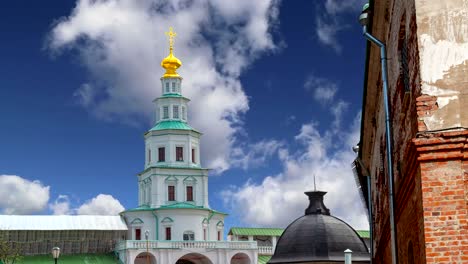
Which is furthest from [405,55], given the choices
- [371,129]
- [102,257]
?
[102,257]

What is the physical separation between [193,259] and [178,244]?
4.55 m

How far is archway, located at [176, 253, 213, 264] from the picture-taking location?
3039 inches

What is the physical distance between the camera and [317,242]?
1655 inches

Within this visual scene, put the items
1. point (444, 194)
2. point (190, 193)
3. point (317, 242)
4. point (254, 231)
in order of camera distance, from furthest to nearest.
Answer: point (254, 231), point (190, 193), point (317, 242), point (444, 194)

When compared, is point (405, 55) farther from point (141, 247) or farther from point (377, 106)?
point (141, 247)

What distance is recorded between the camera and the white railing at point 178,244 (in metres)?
73.6

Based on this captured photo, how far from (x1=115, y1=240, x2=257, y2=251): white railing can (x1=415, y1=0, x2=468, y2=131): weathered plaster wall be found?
64.0 meters

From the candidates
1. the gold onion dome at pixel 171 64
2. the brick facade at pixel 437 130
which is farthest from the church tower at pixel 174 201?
the brick facade at pixel 437 130

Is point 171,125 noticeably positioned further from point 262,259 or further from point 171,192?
point 262,259

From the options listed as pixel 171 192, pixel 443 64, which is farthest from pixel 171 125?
pixel 443 64

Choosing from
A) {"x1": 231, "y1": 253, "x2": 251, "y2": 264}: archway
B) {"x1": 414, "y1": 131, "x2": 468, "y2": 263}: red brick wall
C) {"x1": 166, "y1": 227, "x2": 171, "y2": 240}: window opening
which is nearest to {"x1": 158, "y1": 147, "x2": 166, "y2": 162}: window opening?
{"x1": 166, "y1": 227, "x2": 171, "y2": 240}: window opening

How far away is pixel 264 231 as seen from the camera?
90312mm

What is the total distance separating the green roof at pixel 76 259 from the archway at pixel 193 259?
693 cm

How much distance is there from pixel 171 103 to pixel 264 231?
19.7 meters
